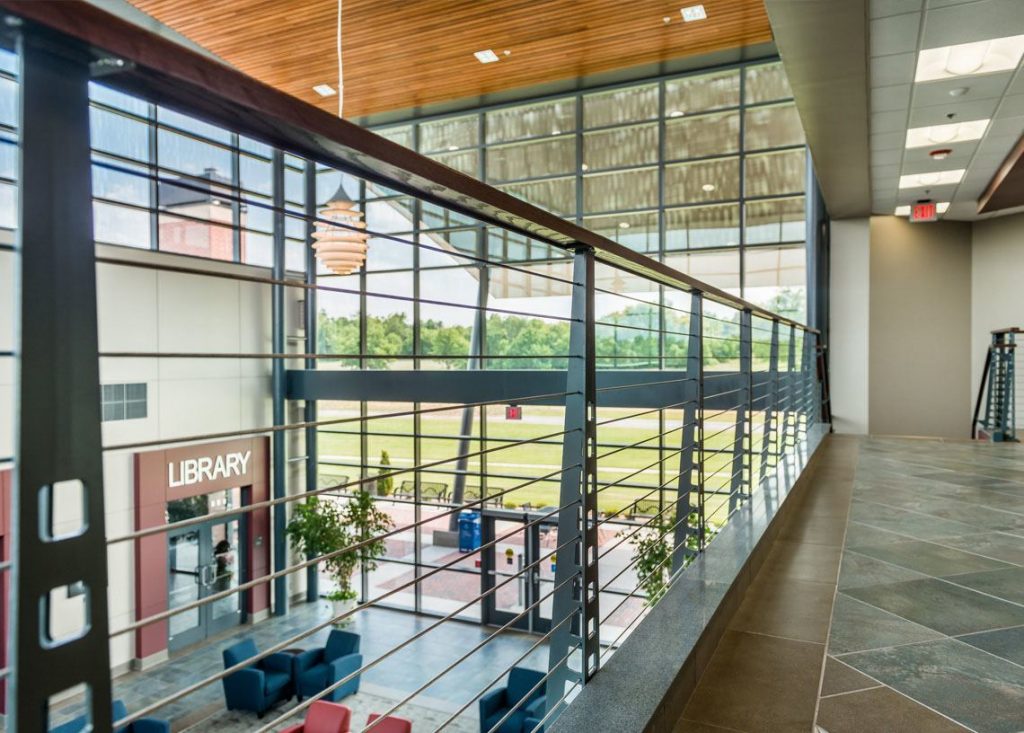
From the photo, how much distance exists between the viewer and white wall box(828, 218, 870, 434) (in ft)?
32.7

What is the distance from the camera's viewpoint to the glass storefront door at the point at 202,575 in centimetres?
880

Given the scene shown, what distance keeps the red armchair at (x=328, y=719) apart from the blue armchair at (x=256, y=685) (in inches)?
51.6

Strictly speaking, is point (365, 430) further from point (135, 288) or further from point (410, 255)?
point (135, 288)

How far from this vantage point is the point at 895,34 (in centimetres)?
457

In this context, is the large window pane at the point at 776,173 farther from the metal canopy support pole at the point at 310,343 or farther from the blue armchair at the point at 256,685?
the blue armchair at the point at 256,685

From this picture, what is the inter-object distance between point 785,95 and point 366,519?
7.78m

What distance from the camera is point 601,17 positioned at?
768 centimetres

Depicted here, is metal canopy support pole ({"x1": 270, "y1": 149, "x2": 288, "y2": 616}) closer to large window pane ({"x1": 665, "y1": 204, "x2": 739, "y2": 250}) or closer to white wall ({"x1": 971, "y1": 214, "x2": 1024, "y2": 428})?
large window pane ({"x1": 665, "y1": 204, "x2": 739, "y2": 250})

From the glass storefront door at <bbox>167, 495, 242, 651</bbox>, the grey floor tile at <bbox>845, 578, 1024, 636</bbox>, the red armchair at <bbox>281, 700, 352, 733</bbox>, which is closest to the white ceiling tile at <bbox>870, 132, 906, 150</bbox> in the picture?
the grey floor tile at <bbox>845, 578, 1024, 636</bbox>

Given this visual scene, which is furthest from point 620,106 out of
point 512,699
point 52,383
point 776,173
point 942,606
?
point 52,383

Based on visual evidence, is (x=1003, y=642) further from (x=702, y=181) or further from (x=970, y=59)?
(x=702, y=181)

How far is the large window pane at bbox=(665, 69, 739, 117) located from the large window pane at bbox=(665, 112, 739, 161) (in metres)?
0.13

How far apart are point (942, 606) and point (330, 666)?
20.7ft

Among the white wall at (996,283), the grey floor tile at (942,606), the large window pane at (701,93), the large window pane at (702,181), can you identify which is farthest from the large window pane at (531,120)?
the grey floor tile at (942,606)
